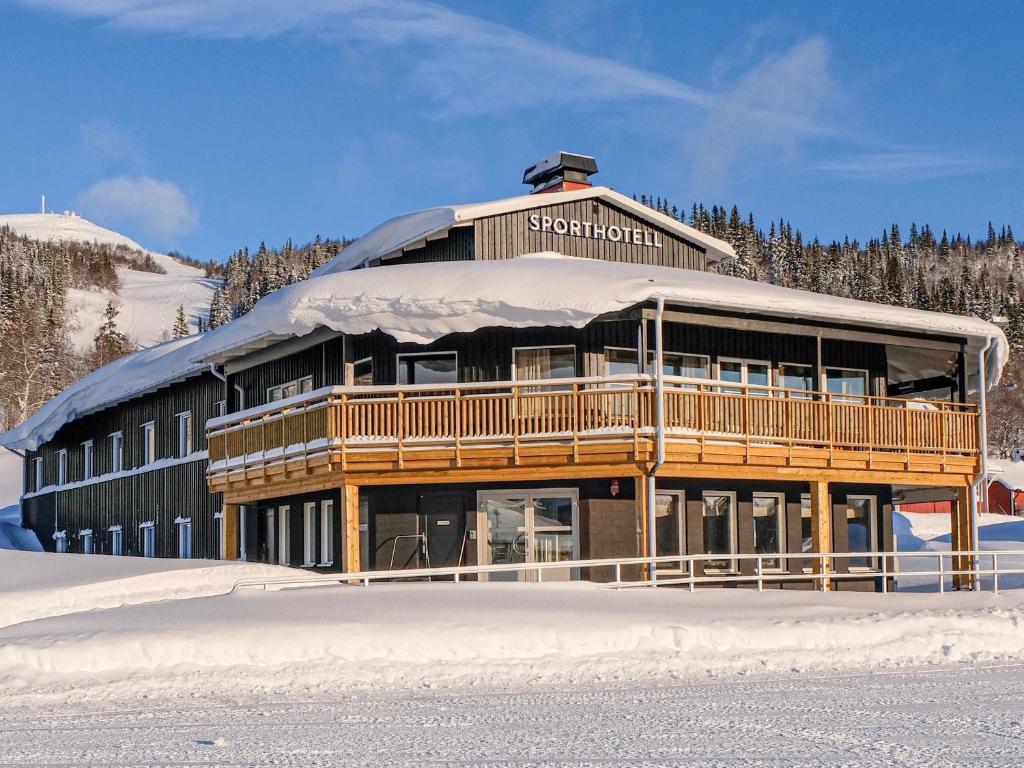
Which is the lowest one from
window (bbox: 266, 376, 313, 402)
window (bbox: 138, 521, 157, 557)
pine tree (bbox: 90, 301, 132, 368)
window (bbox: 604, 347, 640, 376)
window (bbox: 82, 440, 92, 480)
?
window (bbox: 138, 521, 157, 557)

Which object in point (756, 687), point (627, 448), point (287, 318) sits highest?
point (287, 318)

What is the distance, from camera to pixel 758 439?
21891 mm

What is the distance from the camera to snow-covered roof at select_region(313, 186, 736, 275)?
26672mm

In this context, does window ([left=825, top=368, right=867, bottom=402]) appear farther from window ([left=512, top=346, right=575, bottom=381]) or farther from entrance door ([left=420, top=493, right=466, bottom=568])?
entrance door ([left=420, top=493, right=466, bottom=568])

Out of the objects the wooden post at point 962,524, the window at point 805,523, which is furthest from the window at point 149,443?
the wooden post at point 962,524

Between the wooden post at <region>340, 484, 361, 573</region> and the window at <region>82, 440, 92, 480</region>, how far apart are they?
1807cm

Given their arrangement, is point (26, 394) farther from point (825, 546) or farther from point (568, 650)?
point (568, 650)

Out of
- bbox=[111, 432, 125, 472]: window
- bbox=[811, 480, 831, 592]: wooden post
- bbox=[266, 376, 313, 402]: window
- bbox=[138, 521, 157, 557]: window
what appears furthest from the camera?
bbox=[111, 432, 125, 472]: window

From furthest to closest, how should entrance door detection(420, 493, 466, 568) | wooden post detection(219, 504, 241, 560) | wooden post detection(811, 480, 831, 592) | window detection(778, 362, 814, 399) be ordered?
wooden post detection(219, 504, 241, 560) < window detection(778, 362, 814, 399) < entrance door detection(420, 493, 466, 568) < wooden post detection(811, 480, 831, 592)

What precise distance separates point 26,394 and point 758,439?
64.3 meters

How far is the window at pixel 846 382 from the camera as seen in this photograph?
86.2 ft

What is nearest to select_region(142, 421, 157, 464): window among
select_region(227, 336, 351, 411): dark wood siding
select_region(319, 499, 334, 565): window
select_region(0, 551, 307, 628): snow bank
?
select_region(227, 336, 351, 411): dark wood siding

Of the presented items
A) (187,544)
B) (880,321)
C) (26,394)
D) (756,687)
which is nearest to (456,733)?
(756,687)

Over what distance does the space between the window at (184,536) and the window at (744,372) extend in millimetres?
13321
